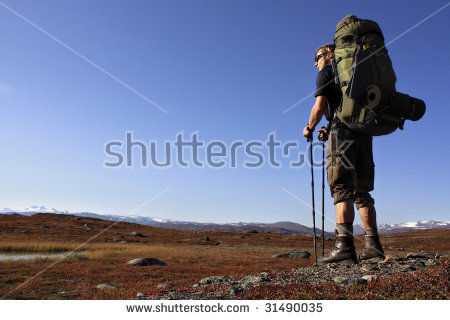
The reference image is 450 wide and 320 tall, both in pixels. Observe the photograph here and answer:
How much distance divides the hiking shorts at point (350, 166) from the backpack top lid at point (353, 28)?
65.5 inches

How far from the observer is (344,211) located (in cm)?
587

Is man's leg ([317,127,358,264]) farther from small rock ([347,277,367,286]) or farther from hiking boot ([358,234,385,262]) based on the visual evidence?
small rock ([347,277,367,286])

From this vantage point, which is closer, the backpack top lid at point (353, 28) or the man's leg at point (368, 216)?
the backpack top lid at point (353, 28)

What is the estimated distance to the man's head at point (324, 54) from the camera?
6359 millimetres

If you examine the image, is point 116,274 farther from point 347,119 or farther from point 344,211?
point 347,119

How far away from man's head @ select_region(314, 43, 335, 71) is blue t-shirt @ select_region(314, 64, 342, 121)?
0.31 m

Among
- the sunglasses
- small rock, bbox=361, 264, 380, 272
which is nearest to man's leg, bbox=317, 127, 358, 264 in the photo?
small rock, bbox=361, 264, 380, 272

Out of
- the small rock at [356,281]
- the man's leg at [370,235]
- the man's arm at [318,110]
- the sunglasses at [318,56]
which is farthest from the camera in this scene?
the sunglasses at [318,56]

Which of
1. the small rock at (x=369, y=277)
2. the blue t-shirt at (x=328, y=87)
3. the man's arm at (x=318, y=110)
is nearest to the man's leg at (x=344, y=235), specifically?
the small rock at (x=369, y=277)

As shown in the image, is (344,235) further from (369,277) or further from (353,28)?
(353,28)

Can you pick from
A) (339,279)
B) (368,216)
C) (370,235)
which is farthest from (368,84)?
(339,279)

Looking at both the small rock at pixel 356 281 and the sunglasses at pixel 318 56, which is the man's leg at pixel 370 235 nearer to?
the small rock at pixel 356 281

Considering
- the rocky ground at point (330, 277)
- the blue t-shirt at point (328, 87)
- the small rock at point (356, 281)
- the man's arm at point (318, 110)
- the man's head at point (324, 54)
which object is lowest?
the rocky ground at point (330, 277)
